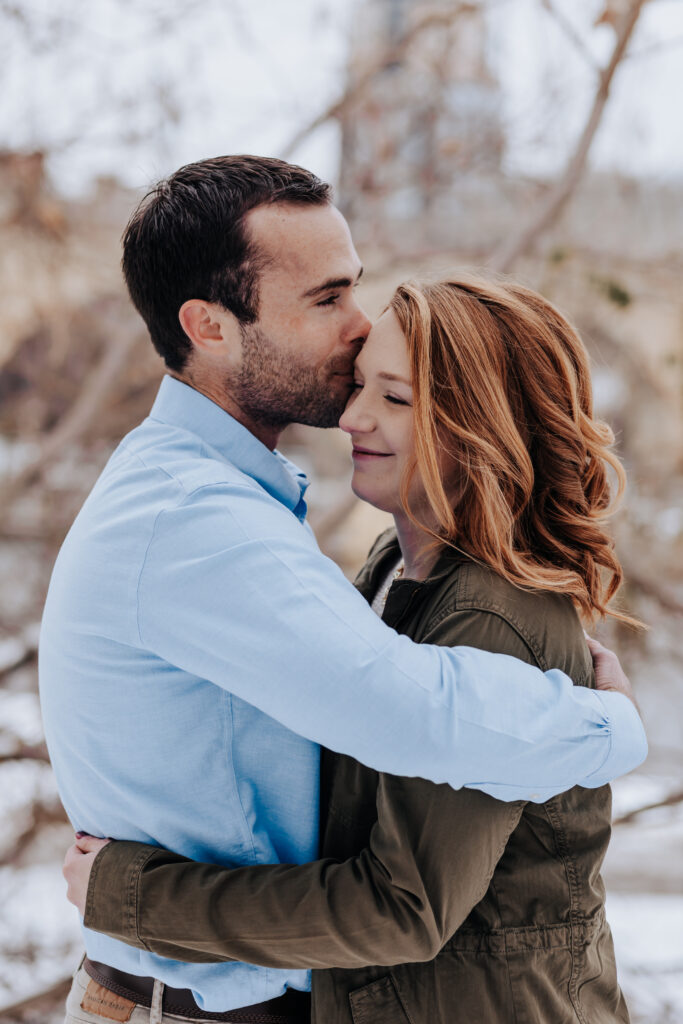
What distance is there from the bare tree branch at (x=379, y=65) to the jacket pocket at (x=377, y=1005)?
2.86 metres

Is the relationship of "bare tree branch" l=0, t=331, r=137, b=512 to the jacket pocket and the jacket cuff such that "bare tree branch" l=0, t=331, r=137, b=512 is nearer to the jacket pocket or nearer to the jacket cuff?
the jacket cuff

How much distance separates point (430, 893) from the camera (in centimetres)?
93

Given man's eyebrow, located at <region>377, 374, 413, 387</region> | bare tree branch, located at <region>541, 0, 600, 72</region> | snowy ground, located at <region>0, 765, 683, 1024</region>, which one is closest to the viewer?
man's eyebrow, located at <region>377, 374, 413, 387</region>

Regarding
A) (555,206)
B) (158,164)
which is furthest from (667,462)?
(158,164)

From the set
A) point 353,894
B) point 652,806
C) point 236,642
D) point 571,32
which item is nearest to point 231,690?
point 236,642

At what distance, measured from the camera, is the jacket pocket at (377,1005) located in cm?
104

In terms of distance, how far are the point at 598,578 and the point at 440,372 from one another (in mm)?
383

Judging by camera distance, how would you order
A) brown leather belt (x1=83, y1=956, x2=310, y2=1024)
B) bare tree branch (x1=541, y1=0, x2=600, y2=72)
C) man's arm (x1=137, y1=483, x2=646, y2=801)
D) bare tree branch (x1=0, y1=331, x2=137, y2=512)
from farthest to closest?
bare tree branch (x1=0, y1=331, x2=137, y2=512)
bare tree branch (x1=541, y1=0, x2=600, y2=72)
brown leather belt (x1=83, y1=956, x2=310, y2=1024)
man's arm (x1=137, y1=483, x2=646, y2=801)

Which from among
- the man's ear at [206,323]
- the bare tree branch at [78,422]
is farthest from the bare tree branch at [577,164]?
the man's ear at [206,323]

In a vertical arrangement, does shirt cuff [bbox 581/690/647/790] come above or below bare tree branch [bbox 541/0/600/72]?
below

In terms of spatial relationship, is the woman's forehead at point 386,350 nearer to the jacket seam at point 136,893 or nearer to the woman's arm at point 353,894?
the woman's arm at point 353,894

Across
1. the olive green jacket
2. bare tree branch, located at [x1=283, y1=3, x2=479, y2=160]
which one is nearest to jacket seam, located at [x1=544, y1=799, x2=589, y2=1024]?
the olive green jacket

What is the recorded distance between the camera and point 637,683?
12.8 feet

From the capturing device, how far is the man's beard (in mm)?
1301
